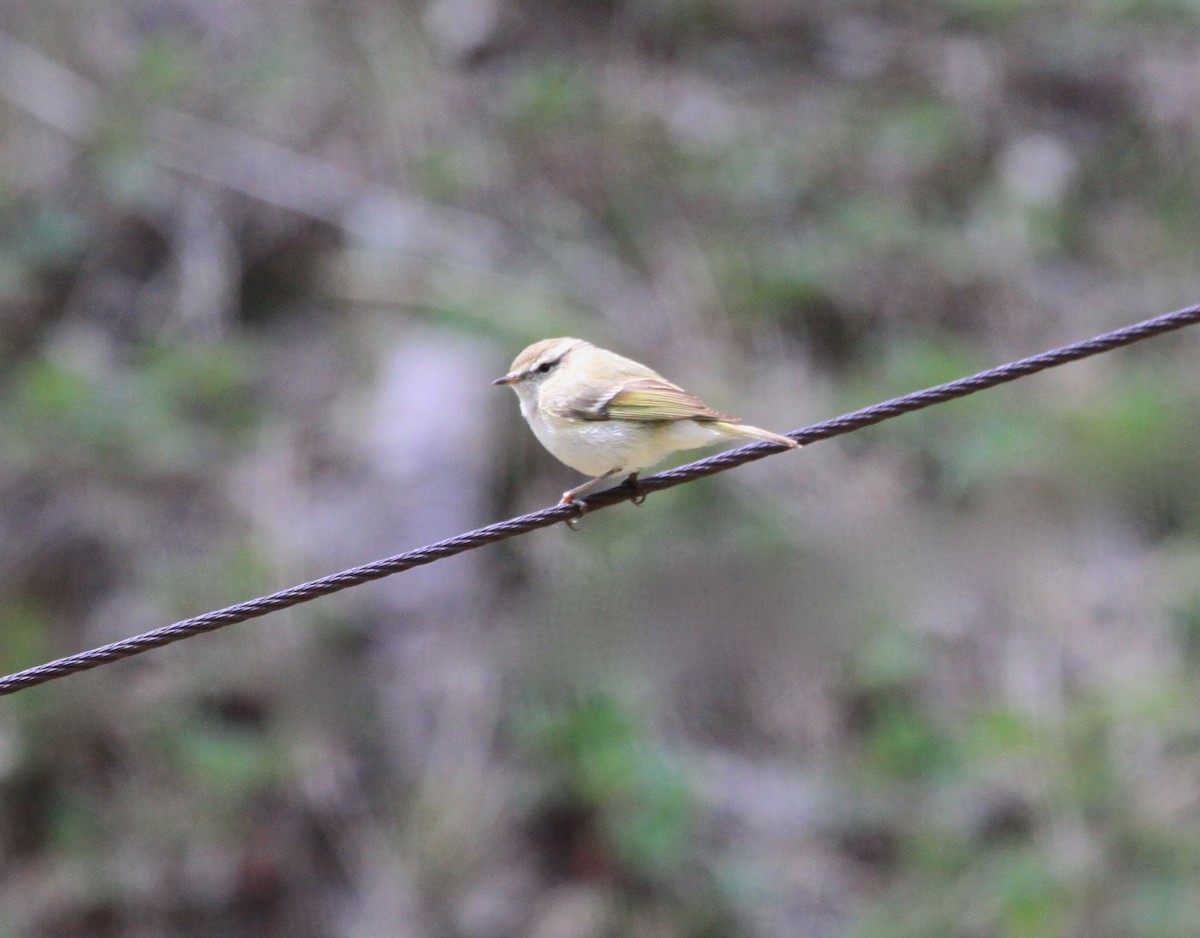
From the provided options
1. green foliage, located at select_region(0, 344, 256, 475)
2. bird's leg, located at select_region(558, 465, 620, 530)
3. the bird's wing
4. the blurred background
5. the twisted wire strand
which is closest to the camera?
the twisted wire strand

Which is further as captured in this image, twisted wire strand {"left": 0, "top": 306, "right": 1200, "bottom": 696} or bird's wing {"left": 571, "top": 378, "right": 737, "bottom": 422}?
bird's wing {"left": 571, "top": 378, "right": 737, "bottom": 422}

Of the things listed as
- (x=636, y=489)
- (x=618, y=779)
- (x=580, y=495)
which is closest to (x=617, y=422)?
(x=580, y=495)

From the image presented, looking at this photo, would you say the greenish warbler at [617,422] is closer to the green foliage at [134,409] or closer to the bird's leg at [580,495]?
the bird's leg at [580,495]

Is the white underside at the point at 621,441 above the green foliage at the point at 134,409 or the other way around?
the other way around

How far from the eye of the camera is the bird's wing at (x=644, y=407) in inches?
175

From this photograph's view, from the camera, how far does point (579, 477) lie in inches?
365

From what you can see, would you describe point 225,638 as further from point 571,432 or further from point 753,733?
point 571,432

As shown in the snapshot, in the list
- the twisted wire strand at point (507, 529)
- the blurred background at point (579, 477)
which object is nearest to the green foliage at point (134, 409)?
the blurred background at point (579, 477)

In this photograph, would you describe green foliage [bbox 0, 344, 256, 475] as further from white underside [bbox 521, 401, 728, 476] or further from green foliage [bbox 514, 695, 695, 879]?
white underside [bbox 521, 401, 728, 476]

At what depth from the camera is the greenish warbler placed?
4.45 meters

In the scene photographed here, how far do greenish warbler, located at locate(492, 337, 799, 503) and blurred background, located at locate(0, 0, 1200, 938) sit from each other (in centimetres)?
292

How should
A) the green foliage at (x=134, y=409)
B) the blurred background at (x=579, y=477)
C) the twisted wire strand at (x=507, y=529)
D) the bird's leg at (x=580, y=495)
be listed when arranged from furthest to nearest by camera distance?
1. the green foliage at (x=134, y=409)
2. the blurred background at (x=579, y=477)
3. the bird's leg at (x=580, y=495)
4. the twisted wire strand at (x=507, y=529)

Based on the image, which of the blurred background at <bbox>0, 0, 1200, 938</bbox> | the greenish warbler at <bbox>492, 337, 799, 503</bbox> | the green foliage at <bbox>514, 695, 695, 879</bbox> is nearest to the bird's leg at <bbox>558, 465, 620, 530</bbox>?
the greenish warbler at <bbox>492, 337, 799, 503</bbox>

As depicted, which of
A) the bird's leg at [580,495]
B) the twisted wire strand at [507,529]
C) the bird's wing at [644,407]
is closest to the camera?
the twisted wire strand at [507,529]
